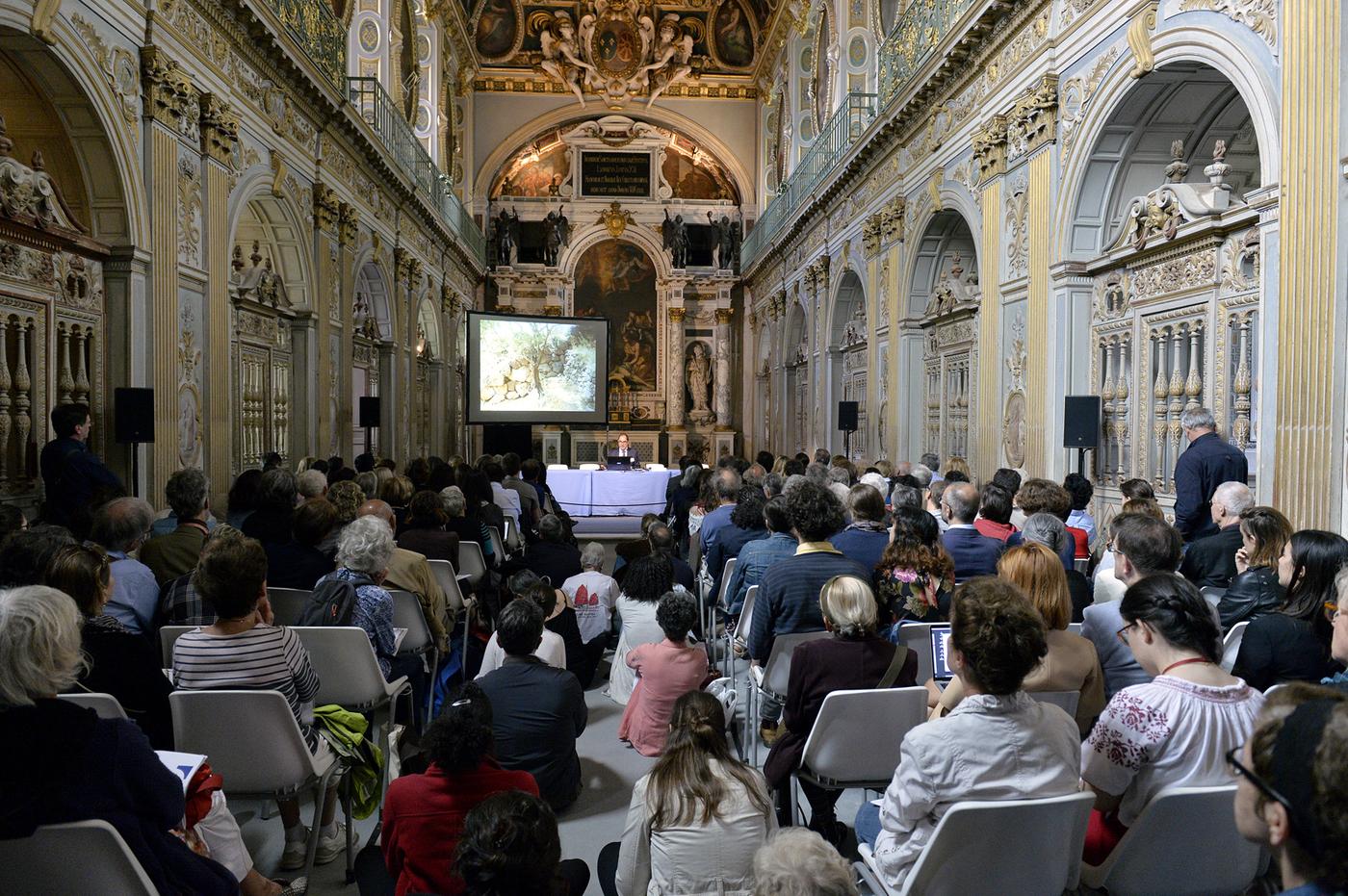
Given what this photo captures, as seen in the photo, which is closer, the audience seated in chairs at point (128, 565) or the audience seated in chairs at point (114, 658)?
the audience seated in chairs at point (114, 658)

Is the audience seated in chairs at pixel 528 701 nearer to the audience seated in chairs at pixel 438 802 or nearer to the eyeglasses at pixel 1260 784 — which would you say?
the audience seated in chairs at pixel 438 802

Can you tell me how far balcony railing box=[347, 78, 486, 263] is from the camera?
1501 cm

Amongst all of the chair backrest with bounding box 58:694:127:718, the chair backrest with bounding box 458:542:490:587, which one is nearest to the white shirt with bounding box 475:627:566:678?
the chair backrest with bounding box 58:694:127:718

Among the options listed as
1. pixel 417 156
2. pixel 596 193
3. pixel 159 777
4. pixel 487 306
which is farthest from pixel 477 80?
pixel 159 777

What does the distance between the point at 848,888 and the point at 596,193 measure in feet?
85.9

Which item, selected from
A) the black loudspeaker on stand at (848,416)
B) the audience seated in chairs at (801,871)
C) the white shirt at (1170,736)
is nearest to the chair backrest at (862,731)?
the white shirt at (1170,736)

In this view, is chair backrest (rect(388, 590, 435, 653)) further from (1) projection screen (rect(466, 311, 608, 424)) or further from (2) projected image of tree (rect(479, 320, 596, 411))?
(2) projected image of tree (rect(479, 320, 596, 411))

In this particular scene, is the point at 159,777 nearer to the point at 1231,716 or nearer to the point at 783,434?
the point at 1231,716

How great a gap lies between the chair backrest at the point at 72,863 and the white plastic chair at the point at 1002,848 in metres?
1.83

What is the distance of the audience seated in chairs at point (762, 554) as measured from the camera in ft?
16.6

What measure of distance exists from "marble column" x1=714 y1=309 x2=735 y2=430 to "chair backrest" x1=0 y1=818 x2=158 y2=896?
81.4 ft

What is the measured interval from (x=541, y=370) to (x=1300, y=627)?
17.0m

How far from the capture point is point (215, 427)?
359 inches

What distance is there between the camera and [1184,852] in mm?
2318
